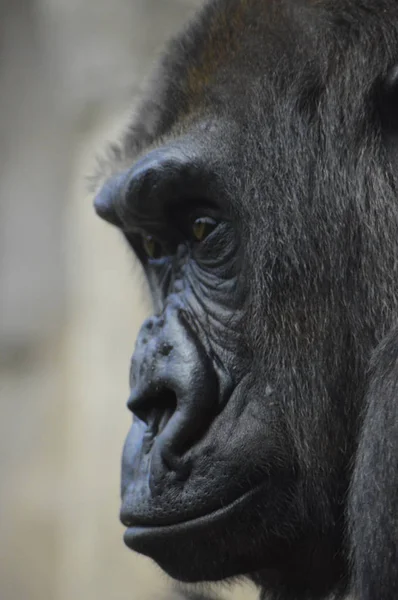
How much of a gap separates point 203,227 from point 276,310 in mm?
215

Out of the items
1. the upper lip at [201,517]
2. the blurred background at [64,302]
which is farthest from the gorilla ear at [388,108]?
the blurred background at [64,302]

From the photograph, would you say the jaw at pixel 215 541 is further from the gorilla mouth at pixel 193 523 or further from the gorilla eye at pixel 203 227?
the gorilla eye at pixel 203 227

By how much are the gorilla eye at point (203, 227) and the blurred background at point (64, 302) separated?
1.95m

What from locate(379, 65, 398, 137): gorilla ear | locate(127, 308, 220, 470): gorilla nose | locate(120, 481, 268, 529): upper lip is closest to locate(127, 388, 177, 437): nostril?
locate(127, 308, 220, 470): gorilla nose

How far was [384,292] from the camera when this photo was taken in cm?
149

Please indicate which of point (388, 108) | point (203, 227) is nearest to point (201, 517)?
point (203, 227)

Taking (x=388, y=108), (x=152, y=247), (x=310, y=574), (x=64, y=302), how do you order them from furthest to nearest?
(x=64, y=302)
(x=152, y=247)
(x=310, y=574)
(x=388, y=108)

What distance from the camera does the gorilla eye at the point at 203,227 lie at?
5.51 ft

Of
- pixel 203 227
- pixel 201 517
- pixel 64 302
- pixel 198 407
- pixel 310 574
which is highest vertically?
pixel 64 302

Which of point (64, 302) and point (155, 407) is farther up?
point (64, 302)

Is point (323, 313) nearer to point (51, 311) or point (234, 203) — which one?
point (234, 203)

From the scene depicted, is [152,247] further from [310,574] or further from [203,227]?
[310,574]

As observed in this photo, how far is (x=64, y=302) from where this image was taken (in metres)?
4.28

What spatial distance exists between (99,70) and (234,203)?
2573 millimetres
